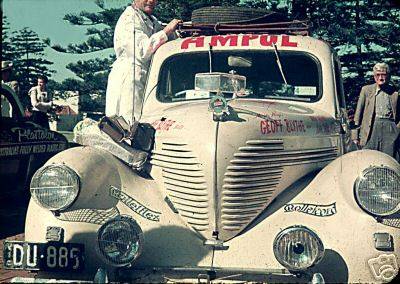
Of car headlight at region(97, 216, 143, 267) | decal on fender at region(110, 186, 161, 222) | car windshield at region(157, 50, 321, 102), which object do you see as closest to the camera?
car headlight at region(97, 216, 143, 267)

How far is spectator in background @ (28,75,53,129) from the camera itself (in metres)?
5.74

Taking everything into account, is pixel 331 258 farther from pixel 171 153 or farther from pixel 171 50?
pixel 171 50

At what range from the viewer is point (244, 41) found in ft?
18.9

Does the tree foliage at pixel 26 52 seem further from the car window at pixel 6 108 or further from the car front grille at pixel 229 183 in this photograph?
the car window at pixel 6 108

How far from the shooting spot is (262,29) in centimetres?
599

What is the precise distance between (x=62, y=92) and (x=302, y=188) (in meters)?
2.34

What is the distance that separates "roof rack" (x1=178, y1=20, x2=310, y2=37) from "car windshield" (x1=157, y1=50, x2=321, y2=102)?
38cm

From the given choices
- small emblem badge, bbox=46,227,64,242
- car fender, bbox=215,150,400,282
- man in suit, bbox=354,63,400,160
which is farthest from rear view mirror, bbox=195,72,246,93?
man in suit, bbox=354,63,400,160

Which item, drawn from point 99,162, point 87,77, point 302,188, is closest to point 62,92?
point 87,77

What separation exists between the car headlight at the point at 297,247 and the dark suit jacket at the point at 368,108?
407 centimetres

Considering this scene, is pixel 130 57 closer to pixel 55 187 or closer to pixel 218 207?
pixel 55 187

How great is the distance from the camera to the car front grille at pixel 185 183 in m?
4.26

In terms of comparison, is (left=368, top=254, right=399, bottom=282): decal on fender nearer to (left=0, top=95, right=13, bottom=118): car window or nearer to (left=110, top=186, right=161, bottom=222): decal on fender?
(left=110, top=186, right=161, bottom=222): decal on fender

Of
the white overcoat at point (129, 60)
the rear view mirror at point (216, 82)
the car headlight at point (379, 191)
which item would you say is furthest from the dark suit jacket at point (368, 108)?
the car headlight at point (379, 191)
